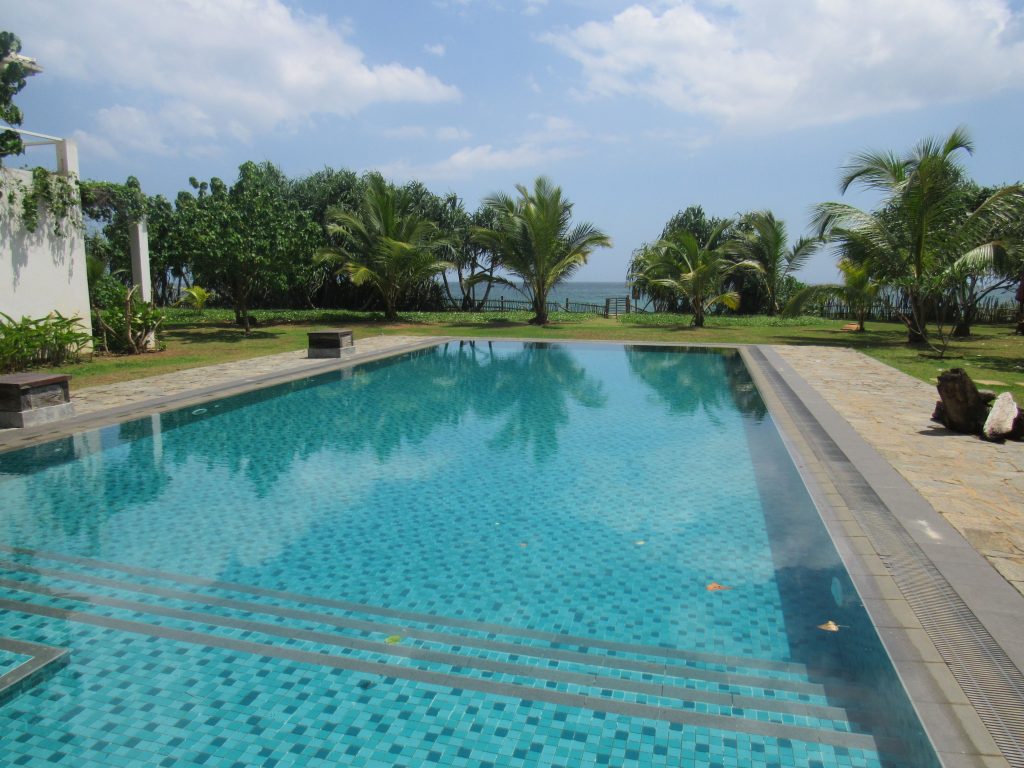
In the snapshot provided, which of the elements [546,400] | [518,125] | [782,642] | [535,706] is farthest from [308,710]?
[518,125]

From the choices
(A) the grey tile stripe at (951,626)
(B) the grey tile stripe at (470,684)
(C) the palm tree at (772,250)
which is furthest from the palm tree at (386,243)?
(B) the grey tile stripe at (470,684)

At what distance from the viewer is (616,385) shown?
11602 mm

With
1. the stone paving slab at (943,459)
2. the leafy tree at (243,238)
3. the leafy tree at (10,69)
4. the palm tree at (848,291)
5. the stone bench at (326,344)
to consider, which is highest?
the leafy tree at (10,69)

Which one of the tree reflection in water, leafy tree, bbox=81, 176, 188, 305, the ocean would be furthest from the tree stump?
the ocean

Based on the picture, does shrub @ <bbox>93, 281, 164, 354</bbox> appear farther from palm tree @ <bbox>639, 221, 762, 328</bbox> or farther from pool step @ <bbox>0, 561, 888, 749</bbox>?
palm tree @ <bbox>639, 221, 762, 328</bbox>

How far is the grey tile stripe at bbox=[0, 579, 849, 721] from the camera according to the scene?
2.93m

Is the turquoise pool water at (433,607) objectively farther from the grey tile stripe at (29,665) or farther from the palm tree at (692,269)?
the palm tree at (692,269)

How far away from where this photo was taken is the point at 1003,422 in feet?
22.0

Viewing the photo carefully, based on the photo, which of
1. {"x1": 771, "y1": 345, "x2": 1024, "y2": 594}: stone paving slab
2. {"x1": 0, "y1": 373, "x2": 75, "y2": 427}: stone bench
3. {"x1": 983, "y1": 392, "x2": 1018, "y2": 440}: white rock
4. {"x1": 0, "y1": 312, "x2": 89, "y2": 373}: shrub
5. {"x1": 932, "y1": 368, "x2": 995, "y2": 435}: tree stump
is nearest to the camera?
{"x1": 771, "y1": 345, "x2": 1024, "y2": 594}: stone paving slab

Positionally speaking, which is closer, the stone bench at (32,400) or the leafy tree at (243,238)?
the stone bench at (32,400)

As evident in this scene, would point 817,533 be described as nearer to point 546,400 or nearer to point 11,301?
point 546,400

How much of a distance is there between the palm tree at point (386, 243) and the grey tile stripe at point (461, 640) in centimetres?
1742

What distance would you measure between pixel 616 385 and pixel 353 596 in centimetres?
814

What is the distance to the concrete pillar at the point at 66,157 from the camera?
12.3m
